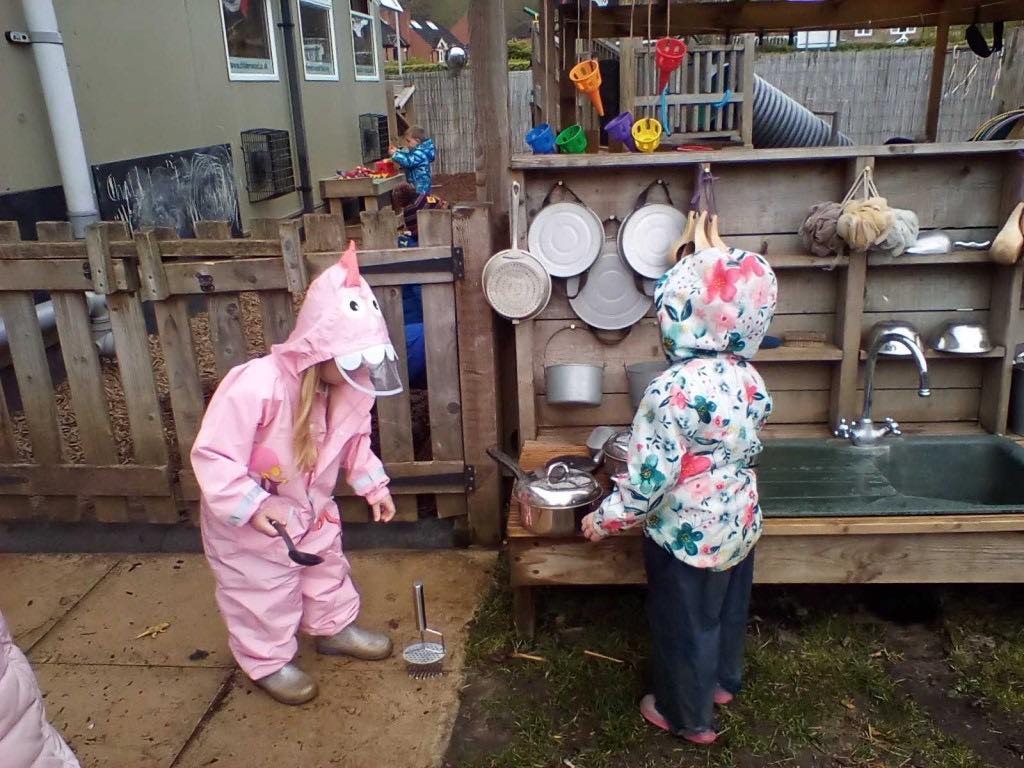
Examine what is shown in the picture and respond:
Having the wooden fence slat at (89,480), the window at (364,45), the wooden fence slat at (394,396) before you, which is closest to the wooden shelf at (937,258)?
the wooden fence slat at (394,396)

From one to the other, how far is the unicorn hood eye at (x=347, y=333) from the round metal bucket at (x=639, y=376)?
1316 mm

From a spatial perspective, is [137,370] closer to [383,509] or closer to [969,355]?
[383,509]

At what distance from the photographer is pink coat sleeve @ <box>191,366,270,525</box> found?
2402 millimetres

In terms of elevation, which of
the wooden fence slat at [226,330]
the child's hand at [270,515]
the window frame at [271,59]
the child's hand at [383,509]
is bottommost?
the child's hand at [383,509]

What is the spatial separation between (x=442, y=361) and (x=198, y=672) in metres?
1.53

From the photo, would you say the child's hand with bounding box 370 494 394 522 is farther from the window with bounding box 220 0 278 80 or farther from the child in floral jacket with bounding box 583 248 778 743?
the window with bounding box 220 0 278 80

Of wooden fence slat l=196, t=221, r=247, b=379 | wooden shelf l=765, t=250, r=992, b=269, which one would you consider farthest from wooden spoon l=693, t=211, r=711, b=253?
wooden fence slat l=196, t=221, r=247, b=379

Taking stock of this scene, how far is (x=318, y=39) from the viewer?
11219 mm

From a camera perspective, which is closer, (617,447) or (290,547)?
(290,547)

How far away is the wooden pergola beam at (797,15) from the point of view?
4.30 metres

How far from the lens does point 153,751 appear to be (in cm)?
266

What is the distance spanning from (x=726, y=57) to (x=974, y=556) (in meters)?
2.35

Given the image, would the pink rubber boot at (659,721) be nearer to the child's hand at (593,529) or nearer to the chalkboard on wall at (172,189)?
the child's hand at (593,529)

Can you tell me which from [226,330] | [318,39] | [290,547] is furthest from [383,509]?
[318,39]
